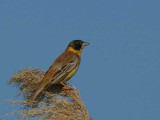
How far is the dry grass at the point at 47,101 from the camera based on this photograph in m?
5.88

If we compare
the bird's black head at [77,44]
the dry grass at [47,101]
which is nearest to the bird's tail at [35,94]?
the dry grass at [47,101]

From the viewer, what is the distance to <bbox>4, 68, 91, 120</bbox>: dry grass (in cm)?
588

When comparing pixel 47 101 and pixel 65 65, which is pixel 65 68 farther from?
pixel 47 101

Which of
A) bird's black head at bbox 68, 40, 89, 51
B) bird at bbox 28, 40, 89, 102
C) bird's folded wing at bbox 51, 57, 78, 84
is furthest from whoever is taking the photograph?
bird's black head at bbox 68, 40, 89, 51

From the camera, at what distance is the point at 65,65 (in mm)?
9055

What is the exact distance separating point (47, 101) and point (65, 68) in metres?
2.29

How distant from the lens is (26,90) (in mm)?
7074

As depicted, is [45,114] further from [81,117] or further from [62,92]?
[62,92]

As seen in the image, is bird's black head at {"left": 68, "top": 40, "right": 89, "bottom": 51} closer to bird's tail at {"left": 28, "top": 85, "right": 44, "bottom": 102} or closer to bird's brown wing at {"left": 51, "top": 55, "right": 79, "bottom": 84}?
bird's brown wing at {"left": 51, "top": 55, "right": 79, "bottom": 84}

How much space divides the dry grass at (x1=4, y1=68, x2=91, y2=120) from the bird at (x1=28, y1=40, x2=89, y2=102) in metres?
0.23

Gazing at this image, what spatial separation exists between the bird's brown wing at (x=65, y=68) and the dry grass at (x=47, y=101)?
1.94 feet

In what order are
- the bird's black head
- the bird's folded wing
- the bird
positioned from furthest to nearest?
1. the bird's black head
2. the bird's folded wing
3. the bird

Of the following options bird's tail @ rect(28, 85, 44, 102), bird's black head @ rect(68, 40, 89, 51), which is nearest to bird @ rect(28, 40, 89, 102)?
bird's black head @ rect(68, 40, 89, 51)

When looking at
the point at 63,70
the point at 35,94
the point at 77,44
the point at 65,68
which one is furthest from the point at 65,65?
the point at 35,94
